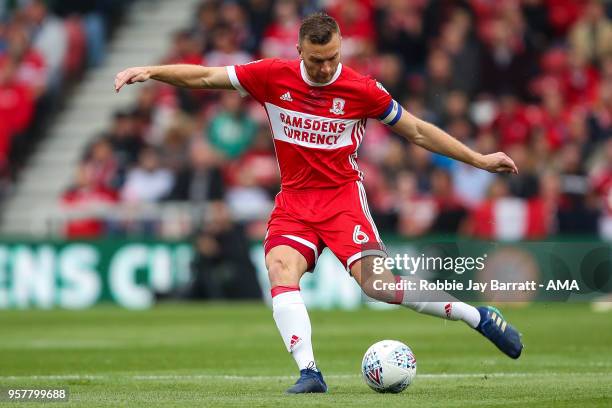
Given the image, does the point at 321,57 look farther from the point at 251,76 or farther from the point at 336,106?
the point at 251,76

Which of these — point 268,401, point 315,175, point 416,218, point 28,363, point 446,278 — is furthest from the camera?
point 416,218

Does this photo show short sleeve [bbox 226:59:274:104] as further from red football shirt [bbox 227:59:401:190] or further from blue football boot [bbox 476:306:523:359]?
blue football boot [bbox 476:306:523:359]

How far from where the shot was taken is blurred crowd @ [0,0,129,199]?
2653 centimetres

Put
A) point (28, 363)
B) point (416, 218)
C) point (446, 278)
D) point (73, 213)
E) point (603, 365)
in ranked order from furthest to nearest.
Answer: point (73, 213) < point (416, 218) < point (28, 363) < point (603, 365) < point (446, 278)

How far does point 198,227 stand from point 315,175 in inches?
516

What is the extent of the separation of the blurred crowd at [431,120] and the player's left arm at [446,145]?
11523 mm

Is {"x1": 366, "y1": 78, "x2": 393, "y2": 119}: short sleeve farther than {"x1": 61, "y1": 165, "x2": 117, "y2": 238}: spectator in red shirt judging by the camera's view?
No

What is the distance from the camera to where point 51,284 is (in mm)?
23125

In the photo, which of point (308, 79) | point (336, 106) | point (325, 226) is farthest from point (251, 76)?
point (325, 226)

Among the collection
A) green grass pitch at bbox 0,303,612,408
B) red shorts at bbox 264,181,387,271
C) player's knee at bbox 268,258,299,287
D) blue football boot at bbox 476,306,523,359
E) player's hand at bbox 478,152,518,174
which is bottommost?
green grass pitch at bbox 0,303,612,408

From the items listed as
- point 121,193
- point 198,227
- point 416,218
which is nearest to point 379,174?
point 416,218

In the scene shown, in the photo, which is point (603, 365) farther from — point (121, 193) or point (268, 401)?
point (121, 193)

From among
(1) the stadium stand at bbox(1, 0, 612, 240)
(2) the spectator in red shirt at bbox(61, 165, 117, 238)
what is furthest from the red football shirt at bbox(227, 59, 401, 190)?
(2) the spectator in red shirt at bbox(61, 165, 117, 238)

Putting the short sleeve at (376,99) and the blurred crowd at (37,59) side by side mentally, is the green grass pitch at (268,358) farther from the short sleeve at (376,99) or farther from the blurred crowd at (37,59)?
the blurred crowd at (37,59)
